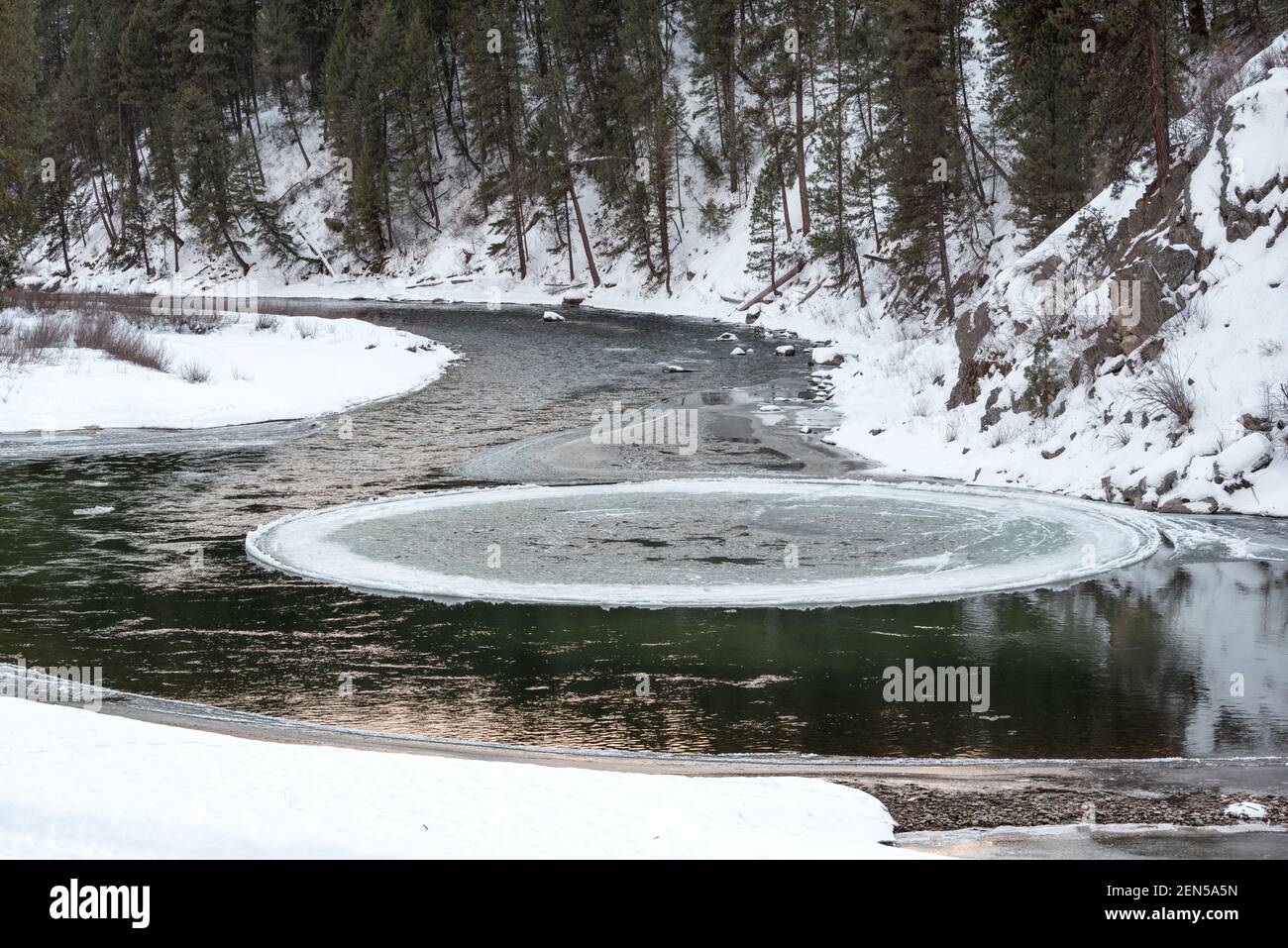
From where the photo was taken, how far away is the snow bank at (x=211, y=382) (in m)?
26.3

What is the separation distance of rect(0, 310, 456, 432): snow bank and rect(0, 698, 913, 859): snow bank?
1983cm

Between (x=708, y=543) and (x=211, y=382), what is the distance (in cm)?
1806

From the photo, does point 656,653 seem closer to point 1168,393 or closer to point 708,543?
point 708,543

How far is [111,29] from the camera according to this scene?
8544 cm

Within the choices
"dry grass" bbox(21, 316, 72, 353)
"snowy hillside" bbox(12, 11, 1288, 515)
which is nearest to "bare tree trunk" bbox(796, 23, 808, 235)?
"snowy hillside" bbox(12, 11, 1288, 515)

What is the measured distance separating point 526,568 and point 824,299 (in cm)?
3554

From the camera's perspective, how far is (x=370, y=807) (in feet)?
21.8

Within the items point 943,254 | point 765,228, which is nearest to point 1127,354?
point 943,254

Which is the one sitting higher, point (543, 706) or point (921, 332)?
point (921, 332)

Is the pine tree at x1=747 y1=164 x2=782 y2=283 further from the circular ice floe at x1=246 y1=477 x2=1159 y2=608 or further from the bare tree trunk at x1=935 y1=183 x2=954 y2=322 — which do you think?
the circular ice floe at x1=246 y1=477 x2=1159 y2=608

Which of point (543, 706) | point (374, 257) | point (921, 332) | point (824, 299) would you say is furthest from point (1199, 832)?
point (374, 257)

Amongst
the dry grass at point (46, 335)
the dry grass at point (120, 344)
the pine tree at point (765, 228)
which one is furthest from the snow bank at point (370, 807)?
the pine tree at point (765, 228)
